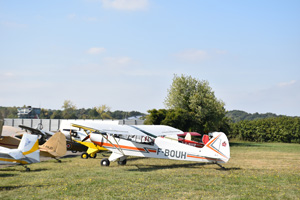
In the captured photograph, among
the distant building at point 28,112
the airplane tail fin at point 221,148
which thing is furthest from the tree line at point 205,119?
the distant building at point 28,112

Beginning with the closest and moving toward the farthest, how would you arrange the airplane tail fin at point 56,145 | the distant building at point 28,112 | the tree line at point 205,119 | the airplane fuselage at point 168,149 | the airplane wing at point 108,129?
the airplane fuselage at point 168,149
the airplane wing at point 108,129
the airplane tail fin at point 56,145
the tree line at point 205,119
the distant building at point 28,112

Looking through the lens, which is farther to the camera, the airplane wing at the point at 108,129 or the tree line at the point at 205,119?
the tree line at the point at 205,119

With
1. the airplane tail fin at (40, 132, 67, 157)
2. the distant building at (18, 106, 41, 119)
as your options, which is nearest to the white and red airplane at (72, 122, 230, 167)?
the airplane tail fin at (40, 132, 67, 157)

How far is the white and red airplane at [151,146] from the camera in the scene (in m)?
12.4

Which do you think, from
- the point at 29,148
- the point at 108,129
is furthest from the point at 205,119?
the point at 29,148

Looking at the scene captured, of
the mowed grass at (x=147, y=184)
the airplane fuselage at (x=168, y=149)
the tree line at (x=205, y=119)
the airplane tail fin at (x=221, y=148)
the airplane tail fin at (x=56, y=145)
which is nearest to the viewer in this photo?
the mowed grass at (x=147, y=184)

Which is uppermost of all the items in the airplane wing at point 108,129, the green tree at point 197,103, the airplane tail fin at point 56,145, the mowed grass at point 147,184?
the green tree at point 197,103

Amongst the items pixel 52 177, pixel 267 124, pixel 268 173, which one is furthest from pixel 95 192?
pixel 267 124

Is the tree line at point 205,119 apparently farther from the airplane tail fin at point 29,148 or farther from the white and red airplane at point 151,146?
the airplane tail fin at point 29,148

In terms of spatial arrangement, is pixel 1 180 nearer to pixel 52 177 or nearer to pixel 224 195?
pixel 52 177

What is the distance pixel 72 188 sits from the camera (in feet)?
29.6

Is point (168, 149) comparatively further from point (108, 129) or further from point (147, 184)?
point (147, 184)

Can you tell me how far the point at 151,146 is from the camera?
13.7 metres

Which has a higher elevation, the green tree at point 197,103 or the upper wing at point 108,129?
the green tree at point 197,103
